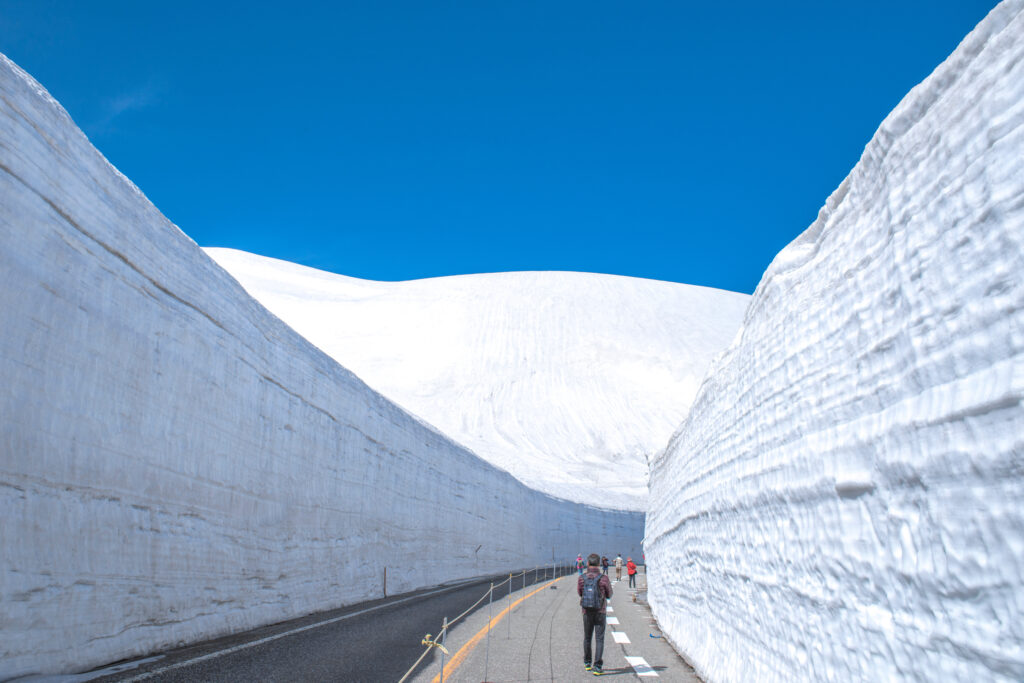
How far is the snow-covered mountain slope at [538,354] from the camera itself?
61.7 meters

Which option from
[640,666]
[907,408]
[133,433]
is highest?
[133,433]

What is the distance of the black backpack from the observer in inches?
340

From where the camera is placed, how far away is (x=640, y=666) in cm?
867

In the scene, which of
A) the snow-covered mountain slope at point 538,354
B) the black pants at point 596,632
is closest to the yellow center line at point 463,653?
the black pants at point 596,632

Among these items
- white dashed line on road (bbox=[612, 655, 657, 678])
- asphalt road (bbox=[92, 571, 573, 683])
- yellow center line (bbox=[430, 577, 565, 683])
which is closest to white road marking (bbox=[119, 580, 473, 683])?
asphalt road (bbox=[92, 571, 573, 683])

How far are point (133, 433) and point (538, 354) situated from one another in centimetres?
7086

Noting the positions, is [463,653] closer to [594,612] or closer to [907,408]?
[594,612]

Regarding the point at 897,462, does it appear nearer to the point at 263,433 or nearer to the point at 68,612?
the point at 68,612

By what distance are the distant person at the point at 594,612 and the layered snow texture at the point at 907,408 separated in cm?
232

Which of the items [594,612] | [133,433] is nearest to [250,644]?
[133,433]

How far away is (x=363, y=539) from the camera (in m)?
15.7

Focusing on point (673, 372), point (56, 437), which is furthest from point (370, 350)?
point (56, 437)

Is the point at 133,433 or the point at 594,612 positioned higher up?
the point at 133,433

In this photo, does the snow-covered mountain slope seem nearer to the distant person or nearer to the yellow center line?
the yellow center line
